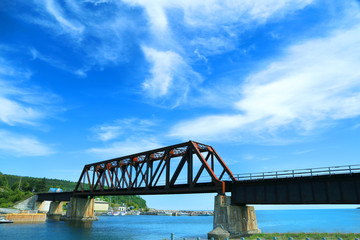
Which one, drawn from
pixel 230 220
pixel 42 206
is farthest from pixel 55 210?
pixel 230 220

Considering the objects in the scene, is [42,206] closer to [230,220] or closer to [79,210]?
[79,210]

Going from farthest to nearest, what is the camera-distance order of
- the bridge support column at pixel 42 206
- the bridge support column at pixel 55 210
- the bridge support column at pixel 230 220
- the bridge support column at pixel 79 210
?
1. the bridge support column at pixel 42 206
2. the bridge support column at pixel 55 210
3. the bridge support column at pixel 79 210
4. the bridge support column at pixel 230 220

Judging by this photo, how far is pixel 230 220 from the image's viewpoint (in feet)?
140

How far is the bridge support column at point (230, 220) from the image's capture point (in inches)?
1631

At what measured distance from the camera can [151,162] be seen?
65750 millimetres

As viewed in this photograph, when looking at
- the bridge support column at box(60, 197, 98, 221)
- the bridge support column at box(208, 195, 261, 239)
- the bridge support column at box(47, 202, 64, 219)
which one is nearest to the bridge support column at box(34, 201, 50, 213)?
the bridge support column at box(47, 202, 64, 219)

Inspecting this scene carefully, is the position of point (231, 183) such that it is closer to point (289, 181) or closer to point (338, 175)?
point (289, 181)

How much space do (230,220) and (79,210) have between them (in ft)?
250

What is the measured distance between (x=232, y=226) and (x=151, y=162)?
28455mm

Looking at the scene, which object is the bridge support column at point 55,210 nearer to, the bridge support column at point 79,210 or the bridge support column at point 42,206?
the bridge support column at point 42,206

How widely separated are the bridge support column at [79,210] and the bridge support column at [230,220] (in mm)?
73206

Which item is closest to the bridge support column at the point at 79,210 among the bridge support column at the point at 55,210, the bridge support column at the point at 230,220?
the bridge support column at the point at 55,210

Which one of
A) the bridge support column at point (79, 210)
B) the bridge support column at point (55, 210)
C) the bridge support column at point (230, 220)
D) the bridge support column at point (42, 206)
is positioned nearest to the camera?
the bridge support column at point (230, 220)

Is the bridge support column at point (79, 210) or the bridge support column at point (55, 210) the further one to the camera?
the bridge support column at point (55, 210)
